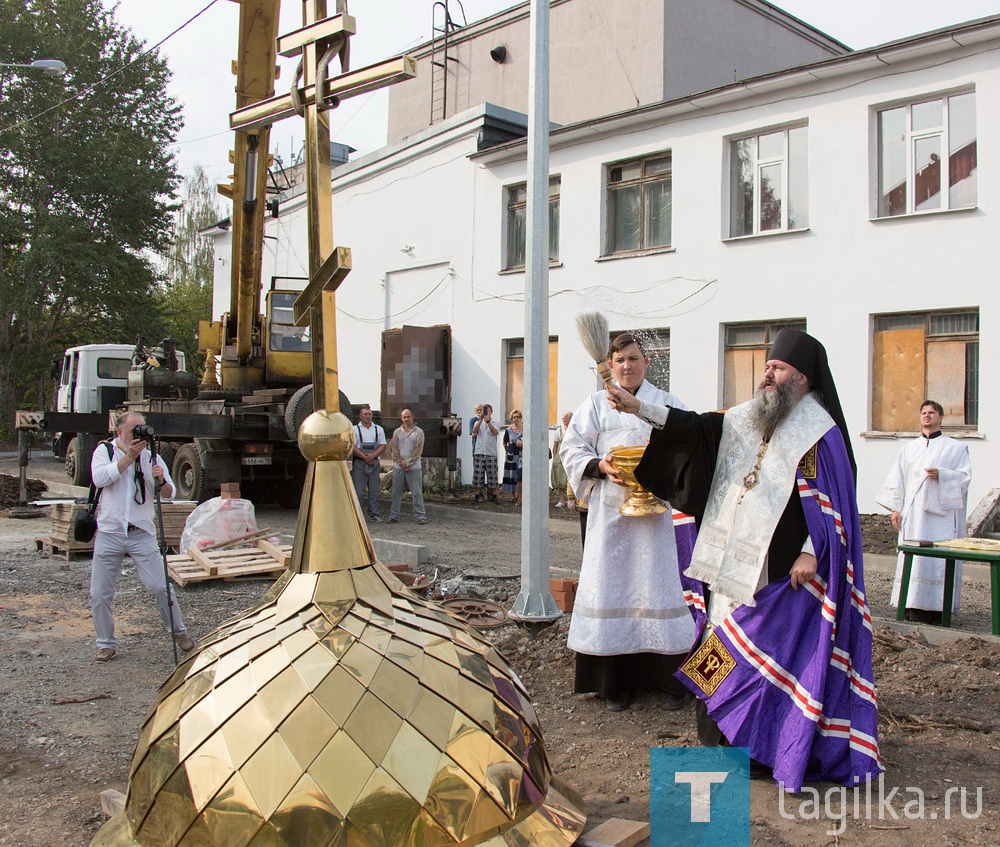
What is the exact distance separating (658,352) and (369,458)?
561cm

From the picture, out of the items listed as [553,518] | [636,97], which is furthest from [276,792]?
[636,97]

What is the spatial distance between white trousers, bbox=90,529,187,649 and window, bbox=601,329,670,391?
10536 mm

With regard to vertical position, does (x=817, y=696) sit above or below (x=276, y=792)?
below

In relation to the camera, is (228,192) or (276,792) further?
(228,192)

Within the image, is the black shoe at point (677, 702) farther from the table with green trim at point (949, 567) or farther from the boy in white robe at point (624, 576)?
the table with green trim at point (949, 567)

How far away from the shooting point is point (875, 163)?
44.3 feet

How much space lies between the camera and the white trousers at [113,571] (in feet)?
21.3

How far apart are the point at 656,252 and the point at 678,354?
191 centimetres

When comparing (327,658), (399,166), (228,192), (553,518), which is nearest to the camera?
(327,658)

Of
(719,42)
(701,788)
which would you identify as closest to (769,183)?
(719,42)

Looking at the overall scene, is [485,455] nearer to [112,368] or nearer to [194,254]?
[112,368]

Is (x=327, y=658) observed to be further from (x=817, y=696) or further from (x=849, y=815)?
(x=849, y=815)

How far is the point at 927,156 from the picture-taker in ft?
42.8

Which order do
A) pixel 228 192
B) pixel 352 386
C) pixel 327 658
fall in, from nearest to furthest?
pixel 327 658
pixel 228 192
pixel 352 386
